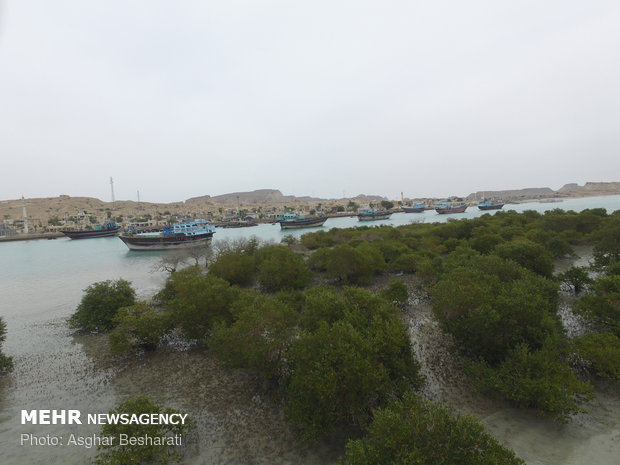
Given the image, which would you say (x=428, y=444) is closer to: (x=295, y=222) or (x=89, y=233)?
(x=295, y=222)

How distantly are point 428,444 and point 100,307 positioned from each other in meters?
18.1

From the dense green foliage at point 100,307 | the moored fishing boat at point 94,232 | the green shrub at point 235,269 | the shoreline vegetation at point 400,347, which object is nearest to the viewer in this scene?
the shoreline vegetation at point 400,347

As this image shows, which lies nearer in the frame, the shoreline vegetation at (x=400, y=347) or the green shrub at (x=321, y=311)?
the shoreline vegetation at (x=400, y=347)

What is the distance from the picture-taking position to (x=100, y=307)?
16.6m

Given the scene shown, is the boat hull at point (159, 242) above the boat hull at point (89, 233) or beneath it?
beneath

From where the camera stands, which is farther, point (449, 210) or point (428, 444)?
point (449, 210)

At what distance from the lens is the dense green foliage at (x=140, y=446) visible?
6.50 meters

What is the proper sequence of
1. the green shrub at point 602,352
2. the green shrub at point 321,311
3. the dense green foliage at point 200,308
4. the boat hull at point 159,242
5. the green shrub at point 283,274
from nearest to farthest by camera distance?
the green shrub at point 602,352, the green shrub at point 321,311, the dense green foliage at point 200,308, the green shrub at point 283,274, the boat hull at point 159,242

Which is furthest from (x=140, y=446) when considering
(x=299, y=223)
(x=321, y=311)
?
(x=299, y=223)

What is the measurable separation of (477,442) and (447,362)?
6.13 m

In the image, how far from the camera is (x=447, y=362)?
11.0m

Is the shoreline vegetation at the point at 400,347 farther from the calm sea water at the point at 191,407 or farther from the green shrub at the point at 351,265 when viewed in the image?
the green shrub at the point at 351,265

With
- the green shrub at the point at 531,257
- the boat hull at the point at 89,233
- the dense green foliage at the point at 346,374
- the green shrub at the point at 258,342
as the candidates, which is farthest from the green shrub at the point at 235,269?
the boat hull at the point at 89,233

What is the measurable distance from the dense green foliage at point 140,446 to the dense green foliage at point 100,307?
10.9m
